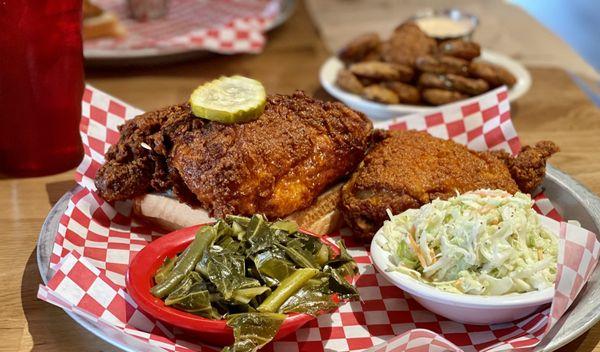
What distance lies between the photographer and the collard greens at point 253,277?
6.26 ft

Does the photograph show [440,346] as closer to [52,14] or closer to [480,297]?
[480,297]

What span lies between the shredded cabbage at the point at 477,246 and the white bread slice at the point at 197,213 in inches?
13.7

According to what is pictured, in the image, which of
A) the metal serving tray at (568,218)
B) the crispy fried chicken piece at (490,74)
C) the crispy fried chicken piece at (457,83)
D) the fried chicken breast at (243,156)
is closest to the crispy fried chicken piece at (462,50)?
the crispy fried chicken piece at (490,74)

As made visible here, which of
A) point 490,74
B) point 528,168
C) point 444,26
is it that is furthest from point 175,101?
point 528,168

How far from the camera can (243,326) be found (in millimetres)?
1840

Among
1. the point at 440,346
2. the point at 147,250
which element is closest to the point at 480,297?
the point at 440,346

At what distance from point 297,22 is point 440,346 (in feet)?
12.3

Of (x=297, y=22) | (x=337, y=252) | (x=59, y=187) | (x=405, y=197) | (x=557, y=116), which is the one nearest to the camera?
(x=337, y=252)

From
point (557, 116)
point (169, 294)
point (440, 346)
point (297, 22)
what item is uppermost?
point (440, 346)

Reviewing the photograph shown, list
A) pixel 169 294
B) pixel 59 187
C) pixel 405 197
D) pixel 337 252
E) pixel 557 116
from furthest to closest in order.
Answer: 1. pixel 557 116
2. pixel 59 187
3. pixel 405 197
4. pixel 337 252
5. pixel 169 294

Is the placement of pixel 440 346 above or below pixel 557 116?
above

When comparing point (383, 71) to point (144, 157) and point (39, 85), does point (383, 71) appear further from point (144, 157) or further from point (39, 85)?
point (39, 85)

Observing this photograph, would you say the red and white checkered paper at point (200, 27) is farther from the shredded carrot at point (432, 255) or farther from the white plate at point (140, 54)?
the shredded carrot at point (432, 255)

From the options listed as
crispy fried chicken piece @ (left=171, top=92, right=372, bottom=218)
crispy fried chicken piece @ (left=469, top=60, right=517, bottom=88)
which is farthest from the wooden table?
crispy fried chicken piece @ (left=171, top=92, right=372, bottom=218)
